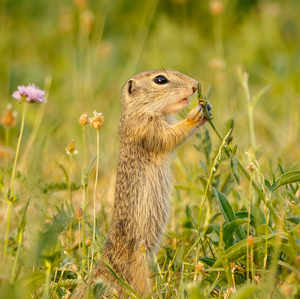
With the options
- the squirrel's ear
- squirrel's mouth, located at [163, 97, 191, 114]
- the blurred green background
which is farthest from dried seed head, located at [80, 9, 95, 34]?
squirrel's mouth, located at [163, 97, 191, 114]

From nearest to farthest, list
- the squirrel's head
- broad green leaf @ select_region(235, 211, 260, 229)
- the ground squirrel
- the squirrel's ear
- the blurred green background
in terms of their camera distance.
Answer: broad green leaf @ select_region(235, 211, 260, 229)
the ground squirrel
the squirrel's head
the squirrel's ear
the blurred green background

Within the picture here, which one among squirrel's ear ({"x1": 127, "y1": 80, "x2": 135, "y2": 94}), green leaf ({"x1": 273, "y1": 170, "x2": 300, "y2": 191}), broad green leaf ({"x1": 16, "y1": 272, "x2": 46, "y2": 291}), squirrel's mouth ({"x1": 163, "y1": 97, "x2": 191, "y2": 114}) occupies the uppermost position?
squirrel's ear ({"x1": 127, "y1": 80, "x2": 135, "y2": 94})

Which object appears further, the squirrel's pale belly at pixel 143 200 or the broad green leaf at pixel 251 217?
the squirrel's pale belly at pixel 143 200

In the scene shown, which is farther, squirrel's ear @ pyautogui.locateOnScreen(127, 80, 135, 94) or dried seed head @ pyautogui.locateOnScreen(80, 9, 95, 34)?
dried seed head @ pyautogui.locateOnScreen(80, 9, 95, 34)

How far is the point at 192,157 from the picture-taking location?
5.36m

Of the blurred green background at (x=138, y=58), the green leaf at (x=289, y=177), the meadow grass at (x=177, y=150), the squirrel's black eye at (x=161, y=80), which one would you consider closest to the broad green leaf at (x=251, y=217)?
the meadow grass at (x=177, y=150)

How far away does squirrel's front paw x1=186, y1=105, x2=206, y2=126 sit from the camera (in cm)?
314

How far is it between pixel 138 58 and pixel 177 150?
345cm

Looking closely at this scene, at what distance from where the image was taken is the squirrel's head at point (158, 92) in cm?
343

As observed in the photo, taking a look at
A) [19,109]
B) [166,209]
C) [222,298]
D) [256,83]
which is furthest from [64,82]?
[222,298]

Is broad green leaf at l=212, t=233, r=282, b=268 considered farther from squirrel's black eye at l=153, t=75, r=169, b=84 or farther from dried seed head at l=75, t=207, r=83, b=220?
squirrel's black eye at l=153, t=75, r=169, b=84

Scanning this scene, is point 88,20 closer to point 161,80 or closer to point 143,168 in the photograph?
point 161,80

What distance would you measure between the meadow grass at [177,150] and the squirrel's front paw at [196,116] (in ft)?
0.46

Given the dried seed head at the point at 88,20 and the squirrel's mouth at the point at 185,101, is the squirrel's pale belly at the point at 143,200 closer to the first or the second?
the squirrel's mouth at the point at 185,101
